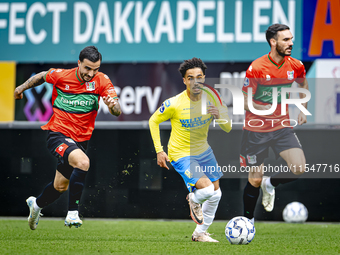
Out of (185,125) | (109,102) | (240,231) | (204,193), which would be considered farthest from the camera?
(185,125)

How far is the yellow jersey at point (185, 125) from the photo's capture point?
21.6 feet

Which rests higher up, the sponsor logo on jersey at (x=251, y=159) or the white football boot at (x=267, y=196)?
the sponsor logo on jersey at (x=251, y=159)

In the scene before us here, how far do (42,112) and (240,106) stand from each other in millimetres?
4560

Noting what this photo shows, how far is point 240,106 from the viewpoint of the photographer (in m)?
9.05

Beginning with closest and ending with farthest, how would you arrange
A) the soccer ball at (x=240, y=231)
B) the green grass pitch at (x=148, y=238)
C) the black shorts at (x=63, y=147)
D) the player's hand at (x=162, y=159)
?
the green grass pitch at (x=148, y=238), the soccer ball at (x=240, y=231), the player's hand at (x=162, y=159), the black shorts at (x=63, y=147)

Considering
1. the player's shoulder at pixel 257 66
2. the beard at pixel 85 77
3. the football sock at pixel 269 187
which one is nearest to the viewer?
the beard at pixel 85 77

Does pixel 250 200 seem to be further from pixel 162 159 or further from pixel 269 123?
pixel 162 159

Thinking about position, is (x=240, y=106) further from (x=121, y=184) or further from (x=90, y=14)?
(x=90, y=14)

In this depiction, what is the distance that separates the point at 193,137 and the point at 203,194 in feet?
2.56

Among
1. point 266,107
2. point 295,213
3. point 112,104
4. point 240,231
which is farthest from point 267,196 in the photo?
point 112,104

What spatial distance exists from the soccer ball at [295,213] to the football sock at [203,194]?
288 centimetres

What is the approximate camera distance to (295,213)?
8703 millimetres

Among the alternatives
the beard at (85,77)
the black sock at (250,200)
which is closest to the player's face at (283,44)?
the black sock at (250,200)

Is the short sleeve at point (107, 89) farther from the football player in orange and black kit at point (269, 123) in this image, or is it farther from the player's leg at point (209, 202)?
the football player in orange and black kit at point (269, 123)
